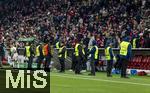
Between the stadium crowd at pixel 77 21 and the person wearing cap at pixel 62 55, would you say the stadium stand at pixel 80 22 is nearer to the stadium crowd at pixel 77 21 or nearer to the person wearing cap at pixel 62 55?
the stadium crowd at pixel 77 21

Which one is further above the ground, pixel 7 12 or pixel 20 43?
pixel 7 12

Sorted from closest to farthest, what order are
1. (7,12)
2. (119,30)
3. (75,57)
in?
1. (75,57)
2. (119,30)
3. (7,12)

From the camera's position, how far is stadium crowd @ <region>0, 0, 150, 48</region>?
117 feet

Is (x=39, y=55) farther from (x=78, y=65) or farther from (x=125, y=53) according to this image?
(x=125, y=53)

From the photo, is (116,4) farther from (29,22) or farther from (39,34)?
(29,22)

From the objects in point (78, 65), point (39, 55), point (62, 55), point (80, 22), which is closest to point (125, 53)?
point (78, 65)

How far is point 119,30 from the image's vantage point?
36.2 m

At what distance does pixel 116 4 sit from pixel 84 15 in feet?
12.5

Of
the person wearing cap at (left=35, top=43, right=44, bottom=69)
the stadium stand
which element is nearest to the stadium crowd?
the stadium stand

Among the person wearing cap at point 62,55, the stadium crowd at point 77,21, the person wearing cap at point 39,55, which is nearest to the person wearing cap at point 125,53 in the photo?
the stadium crowd at point 77,21

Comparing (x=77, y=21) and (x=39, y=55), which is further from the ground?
(x=77, y=21)

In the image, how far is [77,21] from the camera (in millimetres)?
44156

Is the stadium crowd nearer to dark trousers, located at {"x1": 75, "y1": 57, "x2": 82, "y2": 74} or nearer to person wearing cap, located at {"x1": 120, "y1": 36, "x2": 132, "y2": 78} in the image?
dark trousers, located at {"x1": 75, "y1": 57, "x2": 82, "y2": 74}

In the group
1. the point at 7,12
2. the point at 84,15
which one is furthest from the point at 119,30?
the point at 7,12
